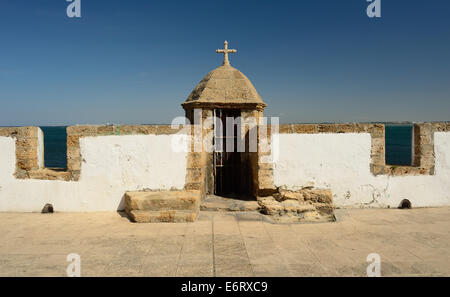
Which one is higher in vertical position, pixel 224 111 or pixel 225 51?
pixel 225 51

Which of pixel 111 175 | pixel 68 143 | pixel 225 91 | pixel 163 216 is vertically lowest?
pixel 163 216

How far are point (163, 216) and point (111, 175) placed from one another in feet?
4.68

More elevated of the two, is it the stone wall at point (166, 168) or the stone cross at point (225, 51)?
the stone cross at point (225, 51)

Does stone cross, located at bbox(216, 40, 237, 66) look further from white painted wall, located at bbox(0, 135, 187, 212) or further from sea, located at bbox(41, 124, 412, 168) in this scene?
sea, located at bbox(41, 124, 412, 168)

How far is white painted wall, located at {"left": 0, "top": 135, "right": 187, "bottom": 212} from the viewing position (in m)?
6.18

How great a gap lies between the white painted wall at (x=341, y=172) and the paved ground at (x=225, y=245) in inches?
17.6

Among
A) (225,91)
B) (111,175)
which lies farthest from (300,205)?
(111,175)

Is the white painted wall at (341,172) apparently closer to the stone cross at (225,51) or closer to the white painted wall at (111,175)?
the white painted wall at (111,175)

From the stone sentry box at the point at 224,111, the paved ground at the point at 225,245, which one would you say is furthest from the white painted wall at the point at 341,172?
the stone sentry box at the point at 224,111

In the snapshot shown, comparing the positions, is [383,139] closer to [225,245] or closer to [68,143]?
[225,245]

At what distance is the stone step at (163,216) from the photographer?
561cm

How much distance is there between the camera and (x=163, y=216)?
222 inches

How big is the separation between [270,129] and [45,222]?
4471 millimetres
